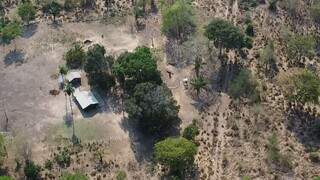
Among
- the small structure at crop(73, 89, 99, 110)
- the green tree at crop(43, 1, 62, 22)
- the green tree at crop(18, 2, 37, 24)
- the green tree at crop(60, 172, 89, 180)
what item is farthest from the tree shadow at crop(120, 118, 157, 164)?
the green tree at crop(18, 2, 37, 24)

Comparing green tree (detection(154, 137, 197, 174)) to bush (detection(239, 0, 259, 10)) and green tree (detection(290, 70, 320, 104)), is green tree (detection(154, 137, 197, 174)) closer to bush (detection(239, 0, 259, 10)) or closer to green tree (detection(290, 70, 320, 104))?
green tree (detection(290, 70, 320, 104))

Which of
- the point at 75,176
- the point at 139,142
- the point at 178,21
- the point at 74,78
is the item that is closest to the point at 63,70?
the point at 74,78

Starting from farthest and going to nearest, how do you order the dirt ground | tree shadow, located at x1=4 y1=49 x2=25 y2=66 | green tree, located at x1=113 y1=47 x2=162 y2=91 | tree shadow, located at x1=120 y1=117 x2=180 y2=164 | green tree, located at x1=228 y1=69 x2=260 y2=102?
tree shadow, located at x1=4 y1=49 x2=25 y2=66 → green tree, located at x1=228 y1=69 x2=260 y2=102 → green tree, located at x1=113 y1=47 x2=162 y2=91 → the dirt ground → tree shadow, located at x1=120 y1=117 x2=180 y2=164

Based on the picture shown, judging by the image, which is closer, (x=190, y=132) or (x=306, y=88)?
(x=190, y=132)

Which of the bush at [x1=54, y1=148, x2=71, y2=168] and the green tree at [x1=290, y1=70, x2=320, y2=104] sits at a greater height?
the green tree at [x1=290, y1=70, x2=320, y2=104]

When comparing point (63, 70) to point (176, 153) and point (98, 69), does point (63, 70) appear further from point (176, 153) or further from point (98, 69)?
point (176, 153)

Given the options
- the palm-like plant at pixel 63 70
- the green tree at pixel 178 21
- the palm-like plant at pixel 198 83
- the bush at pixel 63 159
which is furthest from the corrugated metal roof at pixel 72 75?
the palm-like plant at pixel 198 83

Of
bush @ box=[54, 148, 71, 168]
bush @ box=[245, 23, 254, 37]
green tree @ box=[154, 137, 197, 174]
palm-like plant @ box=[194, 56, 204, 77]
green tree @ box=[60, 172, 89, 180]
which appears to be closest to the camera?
green tree @ box=[60, 172, 89, 180]
